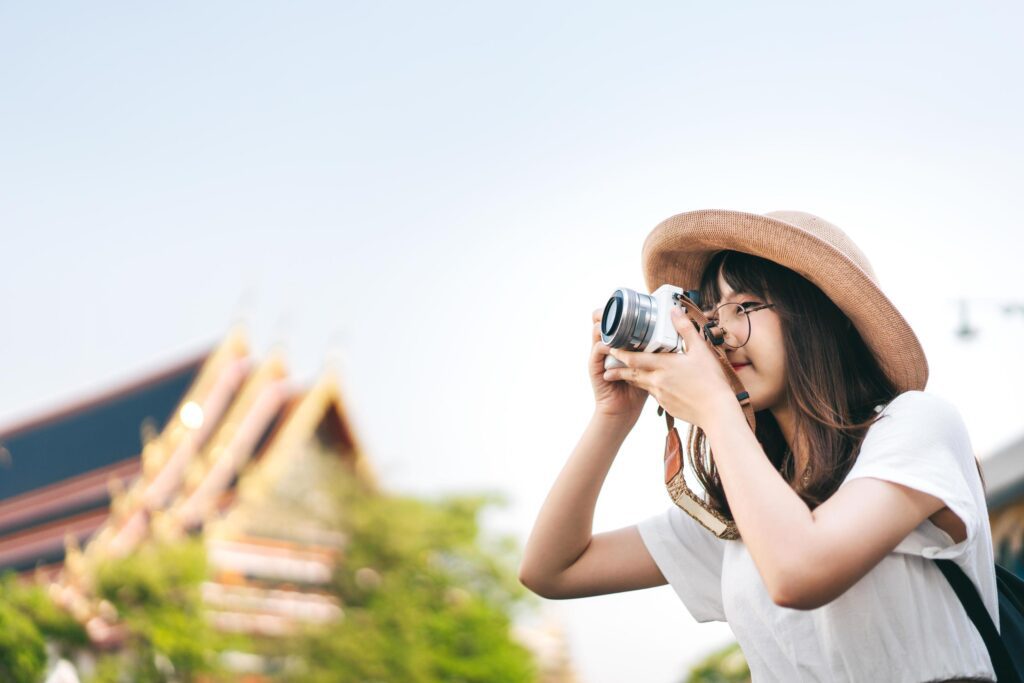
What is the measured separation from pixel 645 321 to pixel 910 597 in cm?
36

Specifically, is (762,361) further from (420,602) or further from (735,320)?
(420,602)

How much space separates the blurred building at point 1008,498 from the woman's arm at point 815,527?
165 inches

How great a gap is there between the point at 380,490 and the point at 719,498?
12.1 m

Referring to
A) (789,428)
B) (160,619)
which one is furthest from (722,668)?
(789,428)

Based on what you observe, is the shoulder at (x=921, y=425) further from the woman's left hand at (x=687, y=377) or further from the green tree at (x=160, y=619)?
the green tree at (x=160, y=619)

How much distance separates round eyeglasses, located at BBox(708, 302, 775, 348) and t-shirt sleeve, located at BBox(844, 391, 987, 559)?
171mm

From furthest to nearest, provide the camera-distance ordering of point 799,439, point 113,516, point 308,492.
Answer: point 308,492
point 113,516
point 799,439

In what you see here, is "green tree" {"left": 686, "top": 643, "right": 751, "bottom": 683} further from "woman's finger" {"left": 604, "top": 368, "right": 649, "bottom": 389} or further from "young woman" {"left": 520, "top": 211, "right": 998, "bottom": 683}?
"woman's finger" {"left": 604, "top": 368, "right": 649, "bottom": 389}

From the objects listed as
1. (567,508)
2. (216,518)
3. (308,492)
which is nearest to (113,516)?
(216,518)

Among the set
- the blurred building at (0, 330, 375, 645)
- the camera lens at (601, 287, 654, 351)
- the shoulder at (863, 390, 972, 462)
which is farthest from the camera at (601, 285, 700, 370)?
the blurred building at (0, 330, 375, 645)

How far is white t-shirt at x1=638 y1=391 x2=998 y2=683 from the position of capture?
0.98 metres

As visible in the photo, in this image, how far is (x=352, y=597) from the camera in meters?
11.1

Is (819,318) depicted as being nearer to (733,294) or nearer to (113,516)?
(733,294)

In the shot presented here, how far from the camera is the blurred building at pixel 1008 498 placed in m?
4.77
